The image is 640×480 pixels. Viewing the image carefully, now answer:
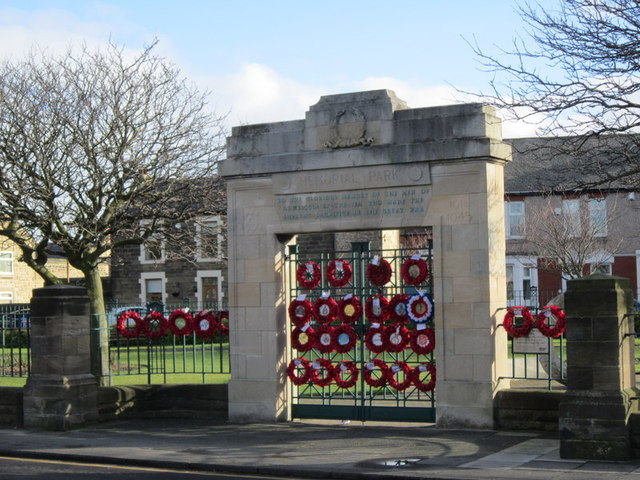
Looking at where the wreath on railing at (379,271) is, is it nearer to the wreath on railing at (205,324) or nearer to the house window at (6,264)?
the wreath on railing at (205,324)

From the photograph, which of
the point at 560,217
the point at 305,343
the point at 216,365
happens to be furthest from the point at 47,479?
the point at 560,217

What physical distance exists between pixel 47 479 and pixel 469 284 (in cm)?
615

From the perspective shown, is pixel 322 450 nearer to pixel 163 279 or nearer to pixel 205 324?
Answer: pixel 205 324

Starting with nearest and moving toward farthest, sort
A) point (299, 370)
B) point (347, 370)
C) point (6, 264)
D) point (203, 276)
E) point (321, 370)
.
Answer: point (347, 370) < point (321, 370) < point (299, 370) < point (203, 276) < point (6, 264)

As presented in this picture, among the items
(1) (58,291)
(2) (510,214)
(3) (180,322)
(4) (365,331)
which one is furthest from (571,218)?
(1) (58,291)

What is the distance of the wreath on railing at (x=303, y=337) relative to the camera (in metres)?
14.8

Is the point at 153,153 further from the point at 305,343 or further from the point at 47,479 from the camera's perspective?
the point at 47,479

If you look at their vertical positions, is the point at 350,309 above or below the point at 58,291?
below

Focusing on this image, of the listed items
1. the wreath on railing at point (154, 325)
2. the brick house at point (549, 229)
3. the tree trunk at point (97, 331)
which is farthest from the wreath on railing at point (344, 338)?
the brick house at point (549, 229)

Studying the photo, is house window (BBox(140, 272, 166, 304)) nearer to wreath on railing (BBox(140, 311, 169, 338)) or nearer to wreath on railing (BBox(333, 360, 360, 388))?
wreath on railing (BBox(140, 311, 169, 338))

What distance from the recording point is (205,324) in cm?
1591

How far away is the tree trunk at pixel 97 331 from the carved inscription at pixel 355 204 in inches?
155

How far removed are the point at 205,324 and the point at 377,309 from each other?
3.19 m

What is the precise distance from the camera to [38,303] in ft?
50.3
